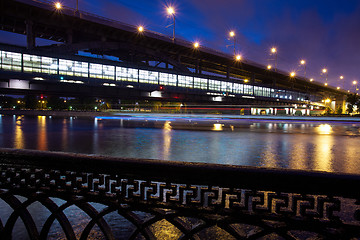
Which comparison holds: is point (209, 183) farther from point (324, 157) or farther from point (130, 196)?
point (324, 157)

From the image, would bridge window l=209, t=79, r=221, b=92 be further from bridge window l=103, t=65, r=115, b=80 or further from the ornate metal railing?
the ornate metal railing

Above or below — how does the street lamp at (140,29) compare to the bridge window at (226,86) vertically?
above

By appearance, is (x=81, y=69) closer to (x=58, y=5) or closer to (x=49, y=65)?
(x=49, y=65)

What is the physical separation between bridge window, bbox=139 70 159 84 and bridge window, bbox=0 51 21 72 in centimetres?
2233

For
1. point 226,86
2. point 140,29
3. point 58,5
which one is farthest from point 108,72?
point 226,86

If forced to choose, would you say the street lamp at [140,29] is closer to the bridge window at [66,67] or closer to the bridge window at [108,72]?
the bridge window at [108,72]

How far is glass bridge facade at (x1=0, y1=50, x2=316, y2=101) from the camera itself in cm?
3581

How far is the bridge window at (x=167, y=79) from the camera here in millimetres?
53156

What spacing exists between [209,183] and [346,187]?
2.55 feet

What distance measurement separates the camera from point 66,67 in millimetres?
39938

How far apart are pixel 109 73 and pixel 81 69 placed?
539 cm

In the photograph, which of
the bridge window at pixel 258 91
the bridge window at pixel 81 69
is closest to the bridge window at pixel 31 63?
the bridge window at pixel 81 69

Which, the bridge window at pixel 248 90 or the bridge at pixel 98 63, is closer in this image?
the bridge at pixel 98 63

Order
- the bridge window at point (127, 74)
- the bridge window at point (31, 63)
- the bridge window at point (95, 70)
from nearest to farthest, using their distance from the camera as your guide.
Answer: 1. the bridge window at point (31, 63)
2. the bridge window at point (95, 70)
3. the bridge window at point (127, 74)
